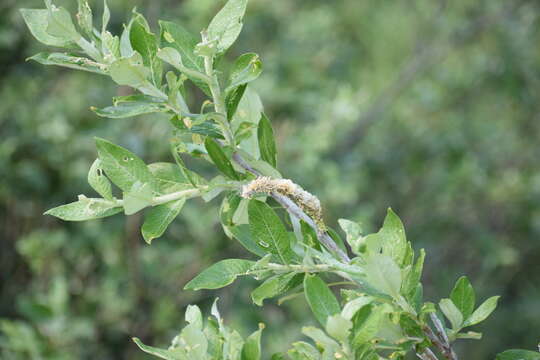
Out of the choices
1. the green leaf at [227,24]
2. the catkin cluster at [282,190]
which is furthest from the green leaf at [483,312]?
the green leaf at [227,24]

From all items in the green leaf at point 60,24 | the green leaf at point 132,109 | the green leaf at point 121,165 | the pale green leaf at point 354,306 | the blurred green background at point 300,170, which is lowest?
the blurred green background at point 300,170

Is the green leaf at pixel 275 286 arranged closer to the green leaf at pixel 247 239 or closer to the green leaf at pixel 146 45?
the green leaf at pixel 247 239

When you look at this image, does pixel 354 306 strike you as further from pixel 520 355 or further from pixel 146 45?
pixel 146 45

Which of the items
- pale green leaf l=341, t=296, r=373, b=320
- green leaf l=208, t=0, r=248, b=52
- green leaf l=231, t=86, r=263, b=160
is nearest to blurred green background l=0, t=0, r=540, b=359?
green leaf l=231, t=86, r=263, b=160

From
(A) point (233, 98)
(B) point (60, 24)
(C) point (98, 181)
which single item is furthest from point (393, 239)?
(B) point (60, 24)

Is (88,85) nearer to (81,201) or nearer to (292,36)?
(292,36)

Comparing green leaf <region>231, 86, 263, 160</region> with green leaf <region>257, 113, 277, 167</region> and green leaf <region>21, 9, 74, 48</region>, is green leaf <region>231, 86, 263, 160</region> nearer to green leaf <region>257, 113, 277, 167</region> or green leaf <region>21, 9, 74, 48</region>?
green leaf <region>257, 113, 277, 167</region>
